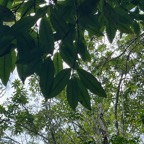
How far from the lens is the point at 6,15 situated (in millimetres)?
627

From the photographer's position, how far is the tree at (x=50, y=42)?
610 millimetres

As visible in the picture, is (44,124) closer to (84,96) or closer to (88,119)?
(88,119)

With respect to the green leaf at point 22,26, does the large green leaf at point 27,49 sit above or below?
below

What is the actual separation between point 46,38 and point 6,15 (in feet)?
0.32

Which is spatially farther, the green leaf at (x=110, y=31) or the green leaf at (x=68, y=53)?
the green leaf at (x=110, y=31)

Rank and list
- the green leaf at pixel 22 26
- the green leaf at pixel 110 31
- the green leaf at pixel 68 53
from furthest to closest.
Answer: the green leaf at pixel 110 31 < the green leaf at pixel 68 53 < the green leaf at pixel 22 26

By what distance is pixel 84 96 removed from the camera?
2.21ft

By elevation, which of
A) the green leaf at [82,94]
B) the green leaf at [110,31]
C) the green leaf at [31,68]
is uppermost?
the green leaf at [110,31]

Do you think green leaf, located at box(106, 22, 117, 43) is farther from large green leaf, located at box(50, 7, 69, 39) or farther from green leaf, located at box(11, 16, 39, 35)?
green leaf, located at box(11, 16, 39, 35)

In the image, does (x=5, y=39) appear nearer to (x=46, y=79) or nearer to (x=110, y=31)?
(x=46, y=79)

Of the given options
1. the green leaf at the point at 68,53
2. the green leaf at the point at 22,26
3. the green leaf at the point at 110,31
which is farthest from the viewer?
the green leaf at the point at 110,31

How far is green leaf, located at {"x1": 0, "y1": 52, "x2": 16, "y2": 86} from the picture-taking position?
65 centimetres

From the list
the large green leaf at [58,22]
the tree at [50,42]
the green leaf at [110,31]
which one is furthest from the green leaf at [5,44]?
the green leaf at [110,31]

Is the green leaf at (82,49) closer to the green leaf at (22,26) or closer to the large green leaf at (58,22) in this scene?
the large green leaf at (58,22)
